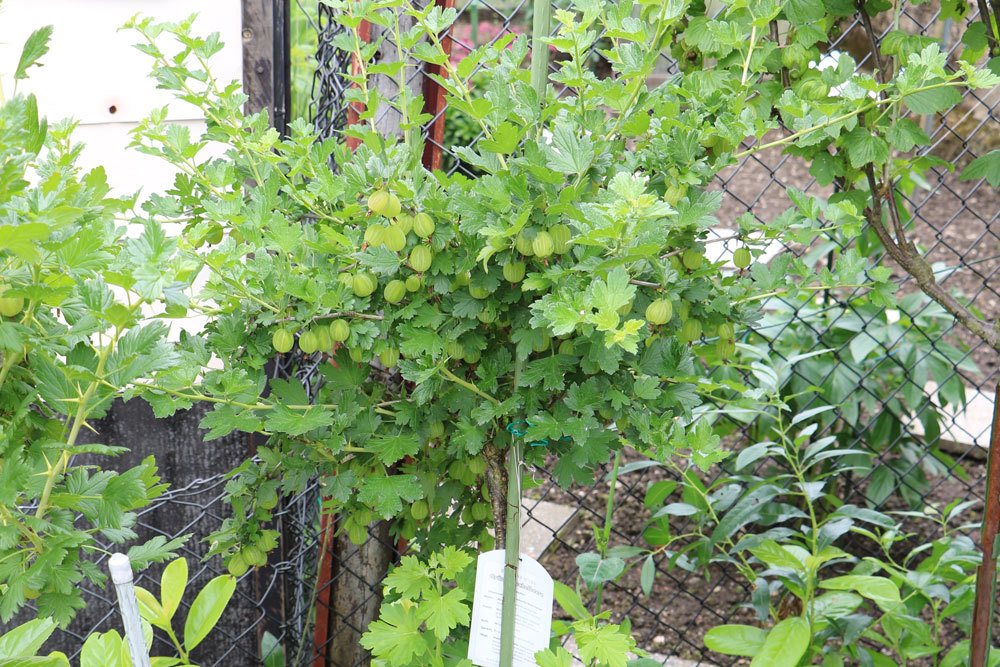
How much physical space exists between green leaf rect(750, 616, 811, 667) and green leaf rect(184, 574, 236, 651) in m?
0.84

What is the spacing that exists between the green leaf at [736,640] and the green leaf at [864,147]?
2.79 ft

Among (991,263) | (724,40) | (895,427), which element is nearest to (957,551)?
(895,427)

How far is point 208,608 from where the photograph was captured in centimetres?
124

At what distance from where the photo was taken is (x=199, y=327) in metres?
1.75

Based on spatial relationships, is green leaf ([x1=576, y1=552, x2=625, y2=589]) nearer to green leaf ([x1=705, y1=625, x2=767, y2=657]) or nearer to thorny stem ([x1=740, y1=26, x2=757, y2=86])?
green leaf ([x1=705, y1=625, x2=767, y2=657])

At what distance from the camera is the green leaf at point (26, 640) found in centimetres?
87

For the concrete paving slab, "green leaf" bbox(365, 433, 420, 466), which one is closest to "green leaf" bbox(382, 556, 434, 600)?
"green leaf" bbox(365, 433, 420, 466)

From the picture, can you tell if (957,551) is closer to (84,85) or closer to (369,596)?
(369,596)

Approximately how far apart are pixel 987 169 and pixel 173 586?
47.7 inches

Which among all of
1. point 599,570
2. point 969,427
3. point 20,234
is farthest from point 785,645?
point 969,427

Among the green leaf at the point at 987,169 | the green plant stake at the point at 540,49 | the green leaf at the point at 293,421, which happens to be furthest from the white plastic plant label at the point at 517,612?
the green leaf at the point at 987,169

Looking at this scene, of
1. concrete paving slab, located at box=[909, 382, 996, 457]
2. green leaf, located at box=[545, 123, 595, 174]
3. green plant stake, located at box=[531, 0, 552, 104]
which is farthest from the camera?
concrete paving slab, located at box=[909, 382, 996, 457]

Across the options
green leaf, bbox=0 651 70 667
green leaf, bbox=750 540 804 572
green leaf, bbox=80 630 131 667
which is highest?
green leaf, bbox=750 540 804 572

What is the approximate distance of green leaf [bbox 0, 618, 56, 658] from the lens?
2.85 ft
